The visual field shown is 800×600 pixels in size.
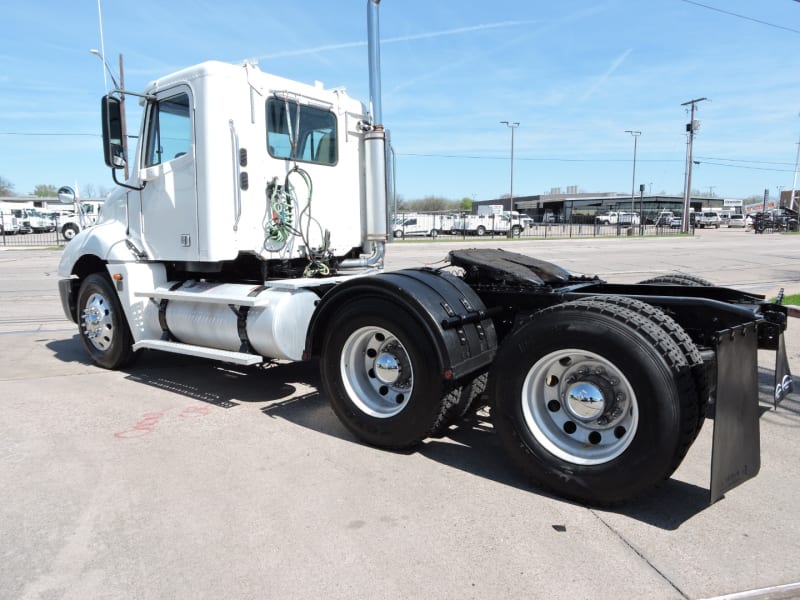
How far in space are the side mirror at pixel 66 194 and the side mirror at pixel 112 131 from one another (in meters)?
1.80

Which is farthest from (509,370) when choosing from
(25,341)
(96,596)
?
(25,341)

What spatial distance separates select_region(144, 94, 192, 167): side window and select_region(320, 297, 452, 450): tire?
254cm

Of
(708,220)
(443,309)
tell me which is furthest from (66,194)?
(708,220)

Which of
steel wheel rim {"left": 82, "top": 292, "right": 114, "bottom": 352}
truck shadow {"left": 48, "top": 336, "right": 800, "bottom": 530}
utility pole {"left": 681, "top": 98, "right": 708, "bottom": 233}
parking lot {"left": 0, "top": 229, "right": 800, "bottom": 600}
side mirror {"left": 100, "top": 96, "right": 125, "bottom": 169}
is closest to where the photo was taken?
parking lot {"left": 0, "top": 229, "right": 800, "bottom": 600}

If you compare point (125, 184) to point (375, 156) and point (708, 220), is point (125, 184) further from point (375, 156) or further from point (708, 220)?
point (708, 220)

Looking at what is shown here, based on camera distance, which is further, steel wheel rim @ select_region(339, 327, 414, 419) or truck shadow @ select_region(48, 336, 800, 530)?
steel wheel rim @ select_region(339, 327, 414, 419)

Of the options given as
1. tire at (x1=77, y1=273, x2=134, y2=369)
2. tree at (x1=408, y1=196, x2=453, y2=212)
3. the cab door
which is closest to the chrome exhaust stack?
the cab door

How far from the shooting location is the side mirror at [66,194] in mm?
7215

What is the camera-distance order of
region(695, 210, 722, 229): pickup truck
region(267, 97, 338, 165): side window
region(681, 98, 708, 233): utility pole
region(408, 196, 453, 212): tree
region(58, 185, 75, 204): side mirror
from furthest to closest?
region(408, 196, 453, 212): tree, region(695, 210, 722, 229): pickup truck, region(681, 98, 708, 233): utility pole, region(58, 185, 75, 204): side mirror, region(267, 97, 338, 165): side window

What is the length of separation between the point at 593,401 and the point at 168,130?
4.76 meters

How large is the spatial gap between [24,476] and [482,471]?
3024 mm

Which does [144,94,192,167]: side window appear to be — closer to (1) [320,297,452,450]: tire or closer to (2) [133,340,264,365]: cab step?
(2) [133,340,264,365]: cab step

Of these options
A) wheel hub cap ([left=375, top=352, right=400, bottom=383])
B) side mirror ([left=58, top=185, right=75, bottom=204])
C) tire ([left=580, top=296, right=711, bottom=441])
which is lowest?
wheel hub cap ([left=375, top=352, right=400, bottom=383])

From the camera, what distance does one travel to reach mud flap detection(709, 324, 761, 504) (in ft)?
9.95
